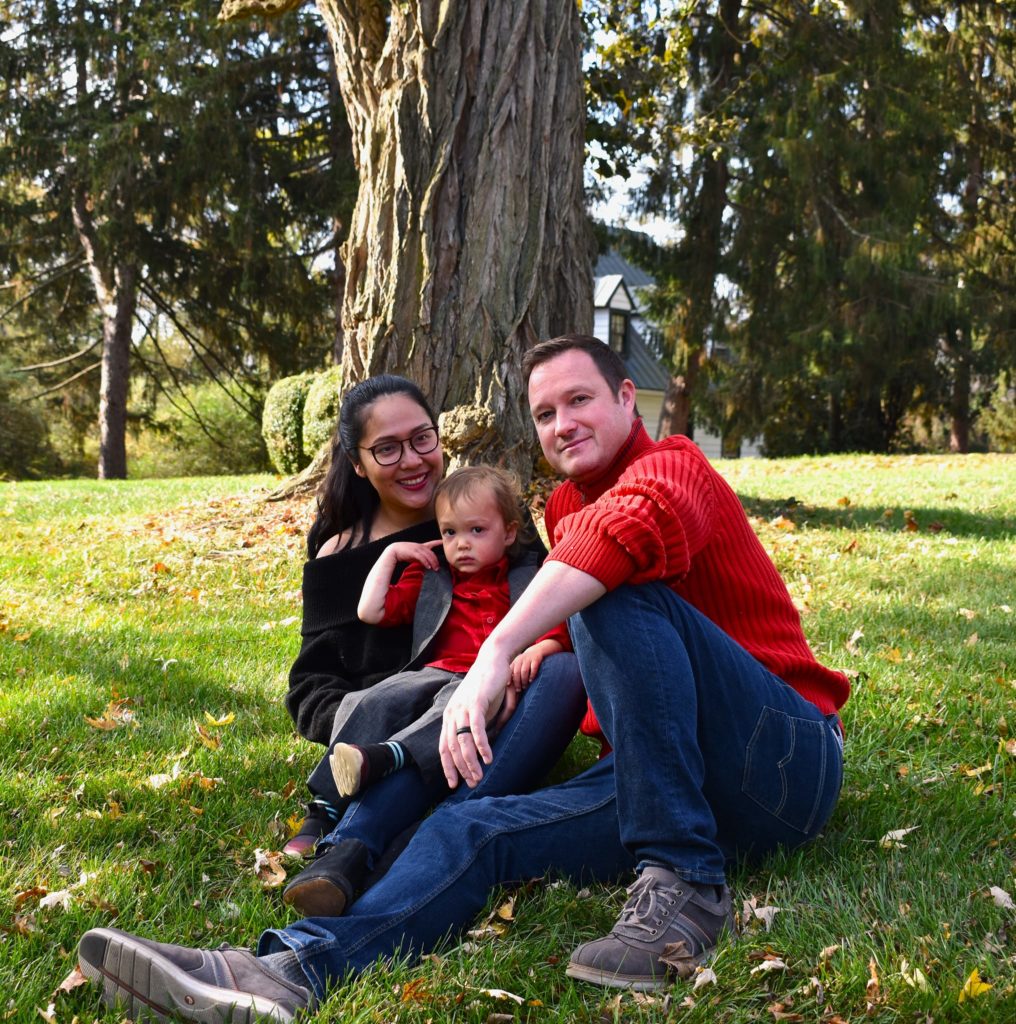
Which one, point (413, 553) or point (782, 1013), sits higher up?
point (413, 553)

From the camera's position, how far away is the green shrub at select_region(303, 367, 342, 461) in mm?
12172

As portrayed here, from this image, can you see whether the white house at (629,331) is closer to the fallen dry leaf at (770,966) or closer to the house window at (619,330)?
the house window at (619,330)

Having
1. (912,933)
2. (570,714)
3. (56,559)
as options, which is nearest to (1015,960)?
(912,933)

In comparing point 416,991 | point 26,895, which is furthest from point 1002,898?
point 26,895

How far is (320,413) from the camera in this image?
40.5 feet

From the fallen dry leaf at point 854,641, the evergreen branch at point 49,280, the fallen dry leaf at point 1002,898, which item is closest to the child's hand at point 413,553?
the fallen dry leaf at point 1002,898

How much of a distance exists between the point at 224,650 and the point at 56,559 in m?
2.82

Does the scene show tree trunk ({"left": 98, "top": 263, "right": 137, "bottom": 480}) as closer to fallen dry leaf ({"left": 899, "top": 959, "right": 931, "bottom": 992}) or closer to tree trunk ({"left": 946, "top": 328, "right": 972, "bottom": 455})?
tree trunk ({"left": 946, "top": 328, "right": 972, "bottom": 455})

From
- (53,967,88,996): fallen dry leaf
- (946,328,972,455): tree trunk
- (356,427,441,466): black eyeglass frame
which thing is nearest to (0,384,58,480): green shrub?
(946,328,972,455): tree trunk

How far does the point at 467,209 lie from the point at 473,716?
5503 mm

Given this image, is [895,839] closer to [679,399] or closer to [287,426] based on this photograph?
[287,426]

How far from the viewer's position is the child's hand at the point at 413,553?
332 centimetres

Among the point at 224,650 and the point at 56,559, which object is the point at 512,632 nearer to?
the point at 224,650

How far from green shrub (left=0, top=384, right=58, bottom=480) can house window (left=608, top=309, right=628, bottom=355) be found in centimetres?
Result: 1608
